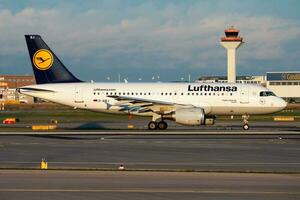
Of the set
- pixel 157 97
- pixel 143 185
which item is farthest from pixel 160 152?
pixel 157 97

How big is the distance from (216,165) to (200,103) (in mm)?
23780

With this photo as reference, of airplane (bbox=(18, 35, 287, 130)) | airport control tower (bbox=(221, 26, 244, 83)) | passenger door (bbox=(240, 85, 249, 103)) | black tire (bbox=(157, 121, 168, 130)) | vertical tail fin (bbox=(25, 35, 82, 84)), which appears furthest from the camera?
airport control tower (bbox=(221, 26, 244, 83))

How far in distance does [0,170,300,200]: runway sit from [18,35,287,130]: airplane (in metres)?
25.7

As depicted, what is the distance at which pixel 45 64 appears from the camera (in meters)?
46.9

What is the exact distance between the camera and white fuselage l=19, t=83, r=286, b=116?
148 feet

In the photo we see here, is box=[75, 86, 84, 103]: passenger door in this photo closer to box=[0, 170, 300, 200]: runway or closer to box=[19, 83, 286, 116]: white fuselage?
box=[19, 83, 286, 116]: white fuselage

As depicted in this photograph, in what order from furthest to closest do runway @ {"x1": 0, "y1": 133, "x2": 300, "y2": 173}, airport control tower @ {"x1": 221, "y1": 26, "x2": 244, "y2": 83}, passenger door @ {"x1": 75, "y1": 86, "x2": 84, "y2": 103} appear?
1. airport control tower @ {"x1": 221, "y1": 26, "x2": 244, "y2": 83}
2. passenger door @ {"x1": 75, "y1": 86, "x2": 84, "y2": 103}
3. runway @ {"x1": 0, "y1": 133, "x2": 300, "y2": 173}

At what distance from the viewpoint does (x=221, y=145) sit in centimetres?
2969

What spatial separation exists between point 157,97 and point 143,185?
2953 cm

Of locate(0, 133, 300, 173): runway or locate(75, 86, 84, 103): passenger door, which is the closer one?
locate(0, 133, 300, 173): runway

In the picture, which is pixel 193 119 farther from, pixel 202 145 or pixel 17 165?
pixel 17 165

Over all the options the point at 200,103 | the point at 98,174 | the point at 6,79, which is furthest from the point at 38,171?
the point at 6,79

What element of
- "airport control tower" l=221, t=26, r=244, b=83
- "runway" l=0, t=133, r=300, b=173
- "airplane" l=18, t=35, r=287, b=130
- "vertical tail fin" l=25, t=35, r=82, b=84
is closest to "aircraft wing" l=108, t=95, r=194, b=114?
"airplane" l=18, t=35, r=287, b=130

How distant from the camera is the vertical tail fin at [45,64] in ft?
154
